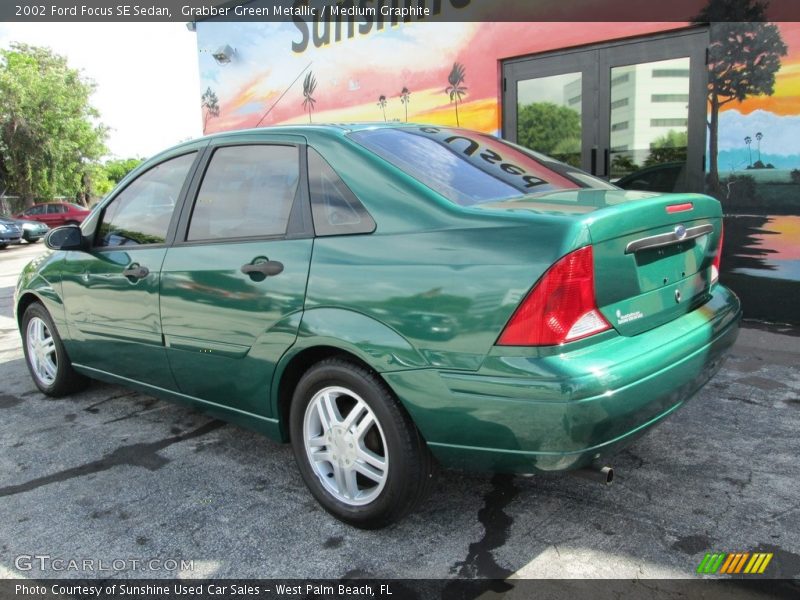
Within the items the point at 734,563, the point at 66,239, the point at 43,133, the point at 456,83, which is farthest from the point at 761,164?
the point at 43,133

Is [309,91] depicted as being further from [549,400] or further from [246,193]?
[549,400]

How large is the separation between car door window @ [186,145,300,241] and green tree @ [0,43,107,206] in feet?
107

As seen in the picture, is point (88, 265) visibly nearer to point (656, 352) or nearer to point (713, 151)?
point (656, 352)

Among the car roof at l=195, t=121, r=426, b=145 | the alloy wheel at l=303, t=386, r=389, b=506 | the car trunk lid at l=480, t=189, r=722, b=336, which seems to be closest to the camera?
the car trunk lid at l=480, t=189, r=722, b=336

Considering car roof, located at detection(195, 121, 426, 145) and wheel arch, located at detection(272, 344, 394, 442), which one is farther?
car roof, located at detection(195, 121, 426, 145)

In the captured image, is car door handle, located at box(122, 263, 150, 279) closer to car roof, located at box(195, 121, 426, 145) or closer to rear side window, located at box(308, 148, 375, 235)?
car roof, located at box(195, 121, 426, 145)

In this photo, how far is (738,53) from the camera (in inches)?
225

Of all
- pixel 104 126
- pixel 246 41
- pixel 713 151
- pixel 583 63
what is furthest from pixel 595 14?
pixel 104 126

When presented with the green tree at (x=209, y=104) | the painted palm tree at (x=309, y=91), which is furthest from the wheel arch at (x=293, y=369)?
→ the green tree at (x=209, y=104)

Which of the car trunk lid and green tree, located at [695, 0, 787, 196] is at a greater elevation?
green tree, located at [695, 0, 787, 196]

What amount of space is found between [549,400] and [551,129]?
5.71m

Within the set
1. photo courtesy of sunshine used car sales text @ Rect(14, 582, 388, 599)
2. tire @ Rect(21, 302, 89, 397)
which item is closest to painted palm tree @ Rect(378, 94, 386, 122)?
tire @ Rect(21, 302, 89, 397)

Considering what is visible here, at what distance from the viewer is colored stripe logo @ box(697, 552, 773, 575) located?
2.31 m

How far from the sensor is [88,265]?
383 cm
